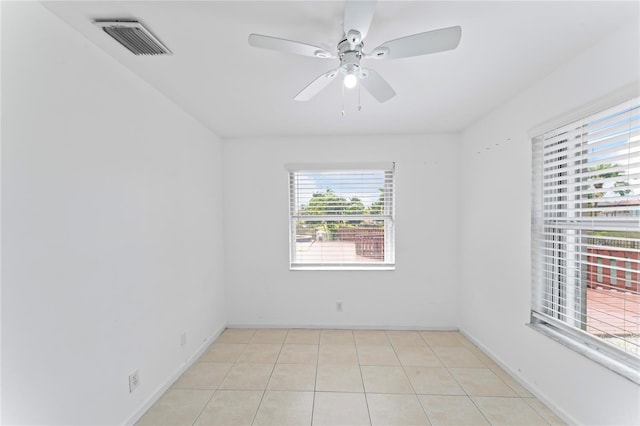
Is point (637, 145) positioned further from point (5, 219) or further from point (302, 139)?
point (5, 219)

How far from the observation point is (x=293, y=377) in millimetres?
2328

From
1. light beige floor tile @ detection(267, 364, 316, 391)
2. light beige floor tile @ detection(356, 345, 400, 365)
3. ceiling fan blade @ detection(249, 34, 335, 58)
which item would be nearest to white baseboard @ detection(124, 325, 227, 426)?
light beige floor tile @ detection(267, 364, 316, 391)

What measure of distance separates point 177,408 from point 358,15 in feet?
8.66

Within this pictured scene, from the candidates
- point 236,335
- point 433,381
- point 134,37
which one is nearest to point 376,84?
point 134,37

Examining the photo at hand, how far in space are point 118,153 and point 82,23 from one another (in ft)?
2.21

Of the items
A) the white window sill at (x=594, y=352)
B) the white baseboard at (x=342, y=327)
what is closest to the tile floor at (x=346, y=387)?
the white baseboard at (x=342, y=327)

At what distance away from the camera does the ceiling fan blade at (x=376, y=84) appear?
59.5 inches

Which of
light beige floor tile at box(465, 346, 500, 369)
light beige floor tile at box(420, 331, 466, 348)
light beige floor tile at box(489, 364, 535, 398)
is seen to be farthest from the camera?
light beige floor tile at box(420, 331, 466, 348)

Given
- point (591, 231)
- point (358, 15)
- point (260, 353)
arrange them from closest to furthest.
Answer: point (358, 15) < point (591, 231) < point (260, 353)

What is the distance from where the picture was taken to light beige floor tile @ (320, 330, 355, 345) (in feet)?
9.72

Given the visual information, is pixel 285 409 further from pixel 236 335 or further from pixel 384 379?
pixel 236 335

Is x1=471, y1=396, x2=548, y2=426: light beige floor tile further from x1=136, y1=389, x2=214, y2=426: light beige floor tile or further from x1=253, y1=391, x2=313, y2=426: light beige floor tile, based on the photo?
x1=136, y1=389, x2=214, y2=426: light beige floor tile

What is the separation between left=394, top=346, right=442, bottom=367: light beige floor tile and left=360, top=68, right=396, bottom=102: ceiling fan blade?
2305mm

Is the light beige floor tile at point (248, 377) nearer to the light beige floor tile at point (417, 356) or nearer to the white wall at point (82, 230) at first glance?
the white wall at point (82, 230)
